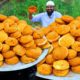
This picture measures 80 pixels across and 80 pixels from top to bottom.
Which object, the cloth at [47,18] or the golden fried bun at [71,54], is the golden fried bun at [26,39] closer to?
the golden fried bun at [71,54]

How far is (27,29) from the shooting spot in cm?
275

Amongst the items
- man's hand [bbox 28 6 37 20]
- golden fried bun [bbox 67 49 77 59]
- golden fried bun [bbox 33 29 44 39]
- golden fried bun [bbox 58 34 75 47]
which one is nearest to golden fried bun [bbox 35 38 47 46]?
golden fried bun [bbox 33 29 44 39]

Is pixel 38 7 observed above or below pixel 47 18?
below

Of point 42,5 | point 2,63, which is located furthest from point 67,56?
point 42,5

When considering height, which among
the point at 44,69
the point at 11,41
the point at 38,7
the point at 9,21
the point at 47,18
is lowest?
the point at 38,7

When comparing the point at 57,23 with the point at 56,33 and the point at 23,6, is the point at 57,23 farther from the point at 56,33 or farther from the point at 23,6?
the point at 23,6

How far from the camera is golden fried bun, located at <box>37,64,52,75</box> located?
2617mm

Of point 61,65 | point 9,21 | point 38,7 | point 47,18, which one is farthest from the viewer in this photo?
point 38,7

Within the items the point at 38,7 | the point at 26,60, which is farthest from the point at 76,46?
the point at 38,7

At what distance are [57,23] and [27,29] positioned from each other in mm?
396

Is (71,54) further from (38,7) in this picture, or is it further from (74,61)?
(38,7)

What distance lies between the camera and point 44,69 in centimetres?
263

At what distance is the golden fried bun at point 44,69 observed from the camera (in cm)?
262

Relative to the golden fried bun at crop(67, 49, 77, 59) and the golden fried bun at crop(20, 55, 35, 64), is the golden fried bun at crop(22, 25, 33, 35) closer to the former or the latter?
the golden fried bun at crop(20, 55, 35, 64)
